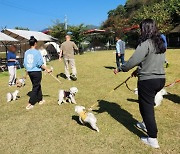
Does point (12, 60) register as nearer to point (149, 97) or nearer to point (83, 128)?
point (83, 128)

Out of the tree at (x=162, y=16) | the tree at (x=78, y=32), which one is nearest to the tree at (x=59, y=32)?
the tree at (x=78, y=32)

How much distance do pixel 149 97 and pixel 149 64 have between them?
541 mm

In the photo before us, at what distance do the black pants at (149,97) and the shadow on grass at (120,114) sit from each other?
2.31 ft

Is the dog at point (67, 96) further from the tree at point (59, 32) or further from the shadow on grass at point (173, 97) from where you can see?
the tree at point (59, 32)

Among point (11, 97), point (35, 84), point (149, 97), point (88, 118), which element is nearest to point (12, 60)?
point (11, 97)

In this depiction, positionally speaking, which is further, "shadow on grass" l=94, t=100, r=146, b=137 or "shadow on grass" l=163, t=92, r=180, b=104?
"shadow on grass" l=163, t=92, r=180, b=104

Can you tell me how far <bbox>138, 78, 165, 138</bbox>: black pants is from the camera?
4.31 meters

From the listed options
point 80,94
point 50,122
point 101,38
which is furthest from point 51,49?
point 50,122

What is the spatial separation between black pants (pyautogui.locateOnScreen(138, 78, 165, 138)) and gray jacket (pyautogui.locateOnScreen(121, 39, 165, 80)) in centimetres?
10

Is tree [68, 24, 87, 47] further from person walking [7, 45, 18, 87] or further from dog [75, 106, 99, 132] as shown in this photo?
dog [75, 106, 99, 132]

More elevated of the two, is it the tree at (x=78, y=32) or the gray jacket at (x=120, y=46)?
the tree at (x=78, y=32)

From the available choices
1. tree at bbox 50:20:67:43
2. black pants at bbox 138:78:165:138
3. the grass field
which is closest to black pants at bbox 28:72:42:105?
the grass field

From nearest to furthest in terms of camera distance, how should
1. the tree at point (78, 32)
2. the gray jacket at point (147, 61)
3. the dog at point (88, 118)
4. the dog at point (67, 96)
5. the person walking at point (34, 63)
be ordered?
1. the gray jacket at point (147, 61)
2. the dog at point (88, 118)
3. the person walking at point (34, 63)
4. the dog at point (67, 96)
5. the tree at point (78, 32)

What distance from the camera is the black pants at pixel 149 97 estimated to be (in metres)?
4.31
